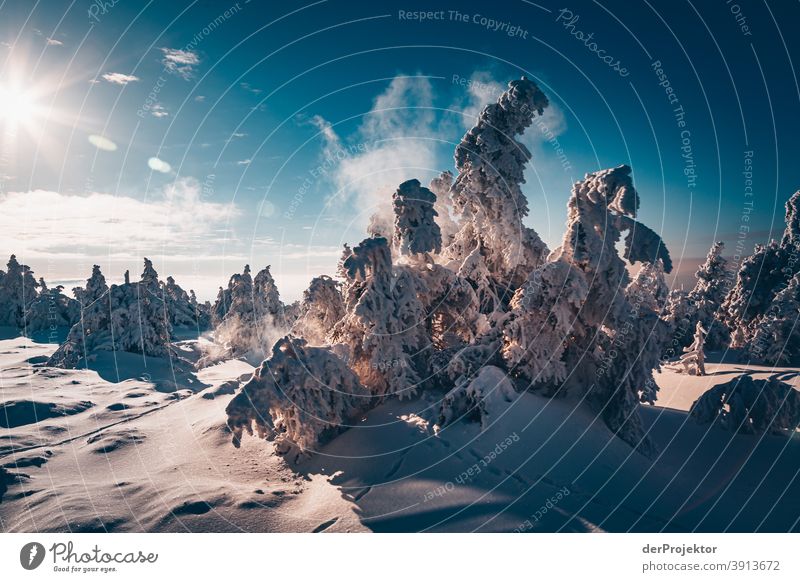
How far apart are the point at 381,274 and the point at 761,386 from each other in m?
14.4

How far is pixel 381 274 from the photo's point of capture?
545 inches

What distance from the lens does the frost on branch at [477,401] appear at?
1140 centimetres

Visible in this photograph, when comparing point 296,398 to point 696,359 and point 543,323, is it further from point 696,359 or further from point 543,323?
point 696,359

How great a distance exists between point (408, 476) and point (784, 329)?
33.4 m

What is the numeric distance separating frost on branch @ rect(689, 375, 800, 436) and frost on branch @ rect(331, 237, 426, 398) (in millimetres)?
11482

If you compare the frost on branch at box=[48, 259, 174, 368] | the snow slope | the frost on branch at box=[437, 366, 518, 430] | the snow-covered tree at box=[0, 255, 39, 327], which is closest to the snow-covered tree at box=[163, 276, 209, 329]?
the snow-covered tree at box=[0, 255, 39, 327]

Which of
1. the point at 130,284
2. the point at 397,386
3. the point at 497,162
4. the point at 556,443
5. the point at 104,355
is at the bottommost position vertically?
the point at 104,355

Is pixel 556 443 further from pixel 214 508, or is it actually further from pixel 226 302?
pixel 226 302

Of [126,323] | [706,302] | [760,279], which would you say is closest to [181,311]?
[126,323]

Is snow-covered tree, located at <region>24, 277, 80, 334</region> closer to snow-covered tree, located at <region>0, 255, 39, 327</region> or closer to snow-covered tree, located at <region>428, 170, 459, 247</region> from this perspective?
snow-covered tree, located at <region>0, 255, 39, 327</region>

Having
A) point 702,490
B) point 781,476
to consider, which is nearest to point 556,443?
point 702,490

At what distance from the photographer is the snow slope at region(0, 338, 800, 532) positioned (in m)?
8.31
